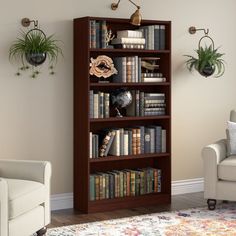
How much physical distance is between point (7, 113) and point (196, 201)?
2.13 metres

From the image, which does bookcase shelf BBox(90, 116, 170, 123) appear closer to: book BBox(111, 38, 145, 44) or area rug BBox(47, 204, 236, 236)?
book BBox(111, 38, 145, 44)

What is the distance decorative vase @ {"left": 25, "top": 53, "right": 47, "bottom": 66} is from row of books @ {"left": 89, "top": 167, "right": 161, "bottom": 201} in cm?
119

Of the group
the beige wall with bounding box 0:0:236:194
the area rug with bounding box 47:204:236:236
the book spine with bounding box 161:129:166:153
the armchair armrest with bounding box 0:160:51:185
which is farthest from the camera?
the book spine with bounding box 161:129:166:153

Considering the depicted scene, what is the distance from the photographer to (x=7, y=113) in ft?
17.7

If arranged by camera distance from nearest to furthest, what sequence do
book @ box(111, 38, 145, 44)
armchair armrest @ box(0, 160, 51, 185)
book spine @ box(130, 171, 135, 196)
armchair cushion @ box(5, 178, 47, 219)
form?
armchair cushion @ box(5, 178, 47, 219) → armchair armrest @ box(0, 160, 51, 185) → book @ box(111, 38, 145, 44) → book spine @ box(130, 171, 135, 196)

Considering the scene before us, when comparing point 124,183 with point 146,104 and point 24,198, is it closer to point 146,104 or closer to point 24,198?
point 146,104

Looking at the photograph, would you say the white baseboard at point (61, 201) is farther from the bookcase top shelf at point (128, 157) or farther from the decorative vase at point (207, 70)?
the decorative vase at point (207, 70)

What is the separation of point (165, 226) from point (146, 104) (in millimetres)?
1325

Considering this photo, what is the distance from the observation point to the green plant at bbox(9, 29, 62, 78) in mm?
5254

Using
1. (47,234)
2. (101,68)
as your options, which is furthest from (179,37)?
(47,234)

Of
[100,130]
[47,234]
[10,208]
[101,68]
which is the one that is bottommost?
[47,234]

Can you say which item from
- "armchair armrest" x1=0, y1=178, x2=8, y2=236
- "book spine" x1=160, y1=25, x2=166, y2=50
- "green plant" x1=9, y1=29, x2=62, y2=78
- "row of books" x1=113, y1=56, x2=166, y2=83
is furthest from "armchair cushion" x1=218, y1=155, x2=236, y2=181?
"armchair armrest" x1=0, y1=178, x2=8, y2=236

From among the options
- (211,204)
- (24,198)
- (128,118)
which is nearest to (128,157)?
(128,118)

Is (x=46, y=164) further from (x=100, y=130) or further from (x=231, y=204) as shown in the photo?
(x=231, y=204)
